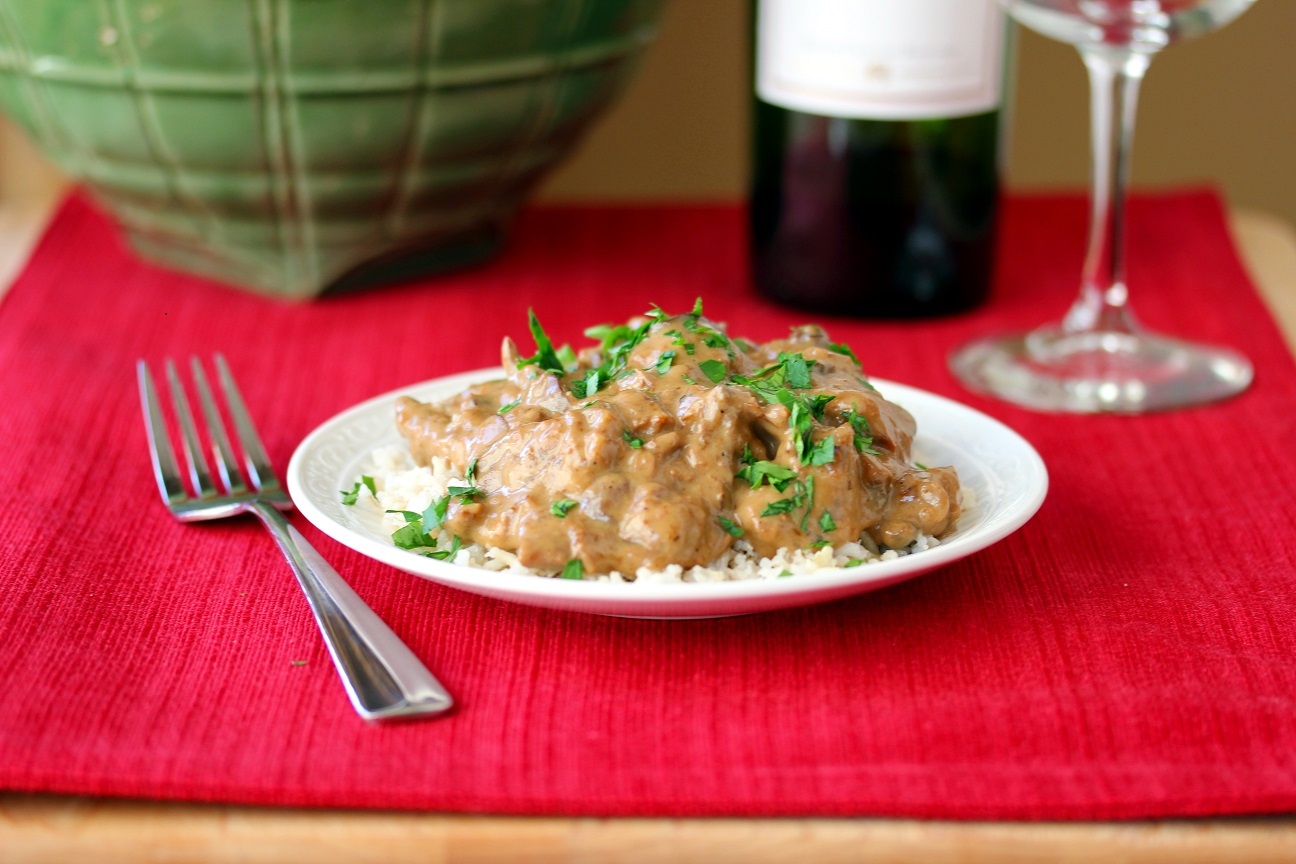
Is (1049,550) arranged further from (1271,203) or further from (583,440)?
(1271,203)

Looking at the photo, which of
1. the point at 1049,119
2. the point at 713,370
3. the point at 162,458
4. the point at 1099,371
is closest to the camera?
the point at 713,370

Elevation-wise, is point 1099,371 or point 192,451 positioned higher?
point 192,451

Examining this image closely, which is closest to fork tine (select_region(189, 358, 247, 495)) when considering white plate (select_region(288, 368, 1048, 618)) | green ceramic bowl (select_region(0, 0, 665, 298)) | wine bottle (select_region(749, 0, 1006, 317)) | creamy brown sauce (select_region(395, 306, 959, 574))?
white plate (select_region(288, 368, 1048, 618))

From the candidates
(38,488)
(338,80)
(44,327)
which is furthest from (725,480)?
(44,327)

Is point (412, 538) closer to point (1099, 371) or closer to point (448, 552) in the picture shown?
point (448, 552)

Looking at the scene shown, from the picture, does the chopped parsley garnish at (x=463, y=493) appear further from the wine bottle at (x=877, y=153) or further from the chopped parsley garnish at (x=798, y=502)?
the wine bottle at (x=877, y=153)

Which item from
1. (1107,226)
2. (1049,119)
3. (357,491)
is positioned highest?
(357,491)

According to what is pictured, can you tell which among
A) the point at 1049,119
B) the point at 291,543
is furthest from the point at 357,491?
the point at 1049,119

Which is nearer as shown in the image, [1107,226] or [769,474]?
[769,474]

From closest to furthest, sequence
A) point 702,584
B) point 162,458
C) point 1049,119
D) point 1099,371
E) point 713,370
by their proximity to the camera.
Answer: point 702,584 < point 713,370 < point 162,458 < point 1099,371 < point 1049,119
